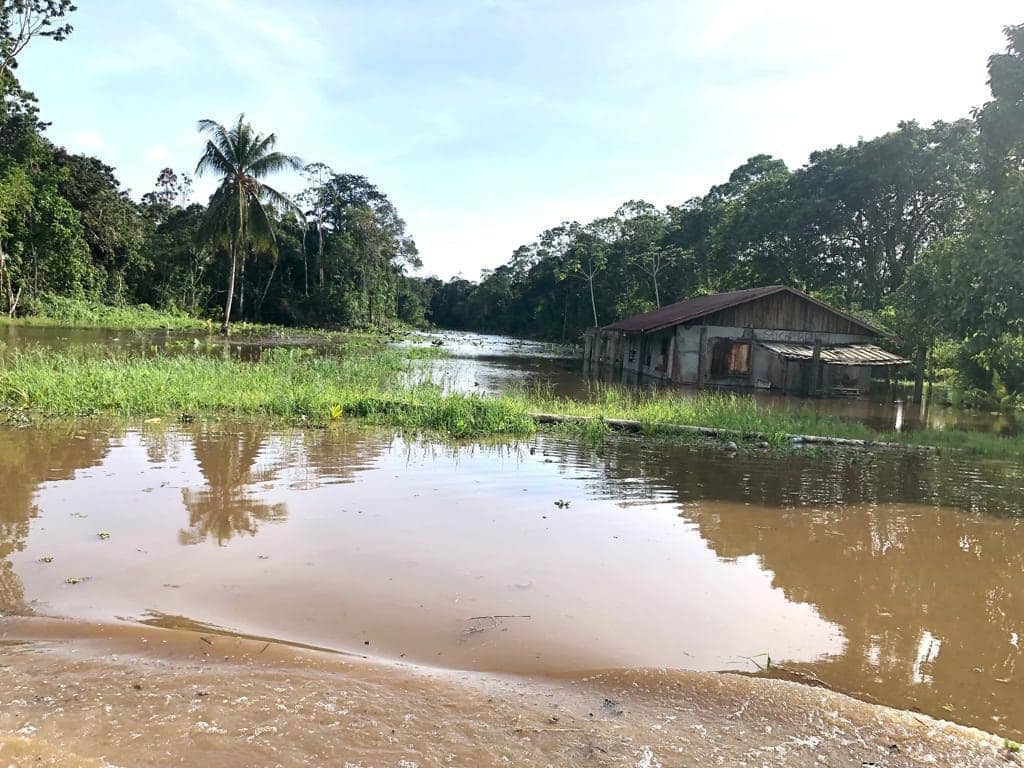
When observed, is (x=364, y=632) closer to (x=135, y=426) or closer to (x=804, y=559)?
(x=804, y=559)

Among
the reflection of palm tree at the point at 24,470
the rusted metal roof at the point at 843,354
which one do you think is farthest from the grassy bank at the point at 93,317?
the rusted metal roof at the point at 843,354

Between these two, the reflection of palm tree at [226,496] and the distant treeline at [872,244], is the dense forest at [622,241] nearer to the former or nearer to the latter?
the distant treeline at [872,244]

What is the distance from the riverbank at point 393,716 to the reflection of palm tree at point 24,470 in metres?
1.21

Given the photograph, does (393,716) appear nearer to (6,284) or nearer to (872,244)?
(872,244)

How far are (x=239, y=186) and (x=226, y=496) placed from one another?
30218 millimetres

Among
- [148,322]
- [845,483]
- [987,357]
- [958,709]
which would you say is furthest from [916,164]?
[148,322]

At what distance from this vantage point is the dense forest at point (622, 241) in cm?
1530

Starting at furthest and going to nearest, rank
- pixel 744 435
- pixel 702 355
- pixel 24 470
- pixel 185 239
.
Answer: pixel 185 239, pixel 702 355, pixel 744 435, pixel 24 470

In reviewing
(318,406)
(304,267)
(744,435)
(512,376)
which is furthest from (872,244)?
(304,267)

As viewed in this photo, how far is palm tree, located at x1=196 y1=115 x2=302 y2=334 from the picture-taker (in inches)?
1319

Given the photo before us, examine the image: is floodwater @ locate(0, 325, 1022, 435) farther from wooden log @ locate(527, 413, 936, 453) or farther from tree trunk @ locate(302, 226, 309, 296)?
tree trunk @ locate(302, 226, 309, 296)

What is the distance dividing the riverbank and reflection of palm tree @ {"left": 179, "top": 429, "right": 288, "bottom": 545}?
2.18 m

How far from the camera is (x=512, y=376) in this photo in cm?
2656

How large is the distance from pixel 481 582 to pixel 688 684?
190 centimetres
